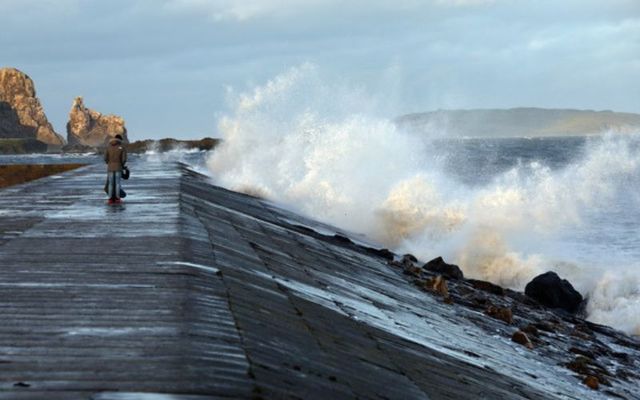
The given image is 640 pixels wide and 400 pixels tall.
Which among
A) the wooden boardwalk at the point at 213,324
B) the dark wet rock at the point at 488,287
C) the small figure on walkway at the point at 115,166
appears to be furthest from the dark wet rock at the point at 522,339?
the small figure on walkway at the point at 115,166

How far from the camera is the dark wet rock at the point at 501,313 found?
1345cm

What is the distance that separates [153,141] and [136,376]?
174m

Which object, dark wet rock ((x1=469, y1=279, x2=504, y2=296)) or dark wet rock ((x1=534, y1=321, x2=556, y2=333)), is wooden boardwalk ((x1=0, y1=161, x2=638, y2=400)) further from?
dark wet rock ((x1=469, y1=279, x2=504, y2=296))

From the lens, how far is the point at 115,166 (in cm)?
1642

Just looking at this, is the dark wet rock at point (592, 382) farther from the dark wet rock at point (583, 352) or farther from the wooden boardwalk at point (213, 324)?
the dark wet rock at point (583, 352)

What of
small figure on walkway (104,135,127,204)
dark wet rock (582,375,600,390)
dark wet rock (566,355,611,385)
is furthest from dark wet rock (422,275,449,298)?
small figure on walkway (104,135,127,204)

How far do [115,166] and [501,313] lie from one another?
7.23m

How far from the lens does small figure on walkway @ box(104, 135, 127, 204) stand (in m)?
16.5

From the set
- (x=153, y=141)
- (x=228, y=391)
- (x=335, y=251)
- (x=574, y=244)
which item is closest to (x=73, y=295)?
(x=228, y=391)

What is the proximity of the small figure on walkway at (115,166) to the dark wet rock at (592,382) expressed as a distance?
30.8ft

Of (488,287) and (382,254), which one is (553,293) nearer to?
(488,287)

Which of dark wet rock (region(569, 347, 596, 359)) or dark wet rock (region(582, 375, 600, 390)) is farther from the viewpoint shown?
dark wet rock (region(569, 347, 596, 359))

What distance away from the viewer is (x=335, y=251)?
55.6ft

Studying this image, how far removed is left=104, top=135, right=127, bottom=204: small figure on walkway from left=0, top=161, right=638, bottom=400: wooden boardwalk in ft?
4.60
